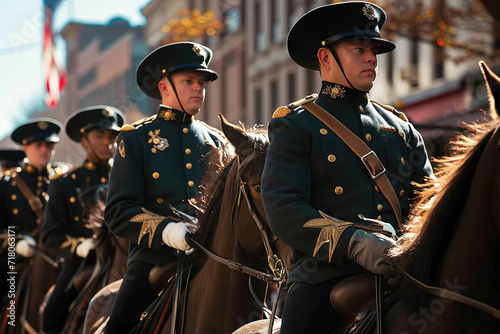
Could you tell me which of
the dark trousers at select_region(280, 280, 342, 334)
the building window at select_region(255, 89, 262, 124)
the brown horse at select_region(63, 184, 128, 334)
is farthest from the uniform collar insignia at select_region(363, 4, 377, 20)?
the building window at select_region(255, 89, 262, 124)

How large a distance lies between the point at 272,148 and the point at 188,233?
5.25ft

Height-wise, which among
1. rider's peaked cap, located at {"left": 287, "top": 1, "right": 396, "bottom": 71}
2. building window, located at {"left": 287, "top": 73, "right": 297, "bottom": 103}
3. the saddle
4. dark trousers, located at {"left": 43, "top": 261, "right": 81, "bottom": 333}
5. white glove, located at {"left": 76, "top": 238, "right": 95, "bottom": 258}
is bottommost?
building window, located at {"left": 287, "top": 73, "right": 297, "bottom": 103}

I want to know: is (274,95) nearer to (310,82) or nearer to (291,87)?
(291,87)

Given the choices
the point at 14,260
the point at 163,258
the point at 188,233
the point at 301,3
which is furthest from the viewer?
the point at 301,3

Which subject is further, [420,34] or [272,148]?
[420,34]

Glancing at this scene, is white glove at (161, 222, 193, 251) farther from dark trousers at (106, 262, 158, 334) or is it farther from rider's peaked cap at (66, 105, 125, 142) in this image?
rider's peaked cap at (66, 105, 125, 142)

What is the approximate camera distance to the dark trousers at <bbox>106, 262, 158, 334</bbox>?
624cm

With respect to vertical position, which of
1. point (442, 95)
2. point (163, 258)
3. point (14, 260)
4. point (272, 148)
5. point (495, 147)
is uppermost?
point (495, 147)

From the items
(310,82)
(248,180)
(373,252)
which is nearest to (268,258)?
(248,180)

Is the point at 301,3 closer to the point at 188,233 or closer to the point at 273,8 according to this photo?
the point at 273,8

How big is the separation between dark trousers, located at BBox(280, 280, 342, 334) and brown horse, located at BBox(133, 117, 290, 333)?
75 cm

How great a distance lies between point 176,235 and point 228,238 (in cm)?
52

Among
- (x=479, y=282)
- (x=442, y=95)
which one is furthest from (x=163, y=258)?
(x=442, y=95)

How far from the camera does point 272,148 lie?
445 cm
